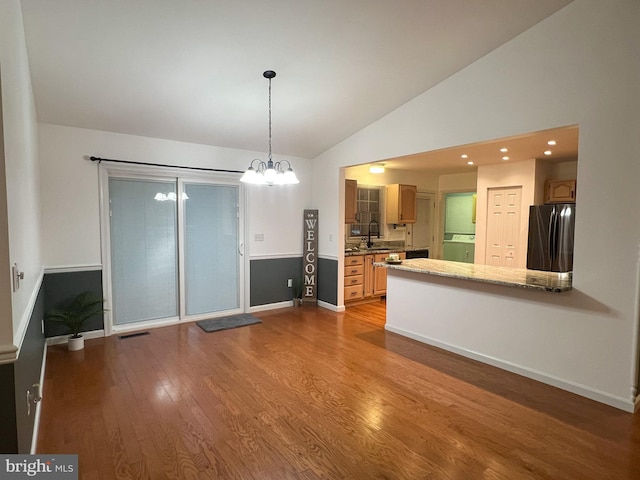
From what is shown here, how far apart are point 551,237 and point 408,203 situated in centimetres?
264

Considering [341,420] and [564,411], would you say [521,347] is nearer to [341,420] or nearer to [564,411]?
[564,411]

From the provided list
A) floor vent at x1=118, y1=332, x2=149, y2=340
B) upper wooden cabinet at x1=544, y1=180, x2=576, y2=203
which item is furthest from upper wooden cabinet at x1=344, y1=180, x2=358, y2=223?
floor vent at x1=118, y1=332, x2=149, y2=340

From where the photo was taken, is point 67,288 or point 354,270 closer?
point 67,288

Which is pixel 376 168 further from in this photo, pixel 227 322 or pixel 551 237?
pixel 227 322

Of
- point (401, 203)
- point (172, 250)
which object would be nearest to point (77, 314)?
point (172, 250)

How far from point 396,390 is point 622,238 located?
212 cm

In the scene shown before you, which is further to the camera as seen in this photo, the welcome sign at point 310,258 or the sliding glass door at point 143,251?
the welcome sign at point 310,258

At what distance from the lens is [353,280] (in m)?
6.02

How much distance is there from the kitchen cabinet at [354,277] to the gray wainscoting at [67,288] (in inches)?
139

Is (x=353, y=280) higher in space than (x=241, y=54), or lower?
lower

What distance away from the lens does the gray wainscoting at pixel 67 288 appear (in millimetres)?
4012

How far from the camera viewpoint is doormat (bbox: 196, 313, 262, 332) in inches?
187

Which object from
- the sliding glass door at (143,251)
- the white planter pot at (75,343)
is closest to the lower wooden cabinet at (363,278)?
the sliding glass door at (143,251)

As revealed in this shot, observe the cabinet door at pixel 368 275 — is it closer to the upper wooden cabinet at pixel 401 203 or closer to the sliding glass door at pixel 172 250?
the upper wooden cabinet at pixel 401 203
